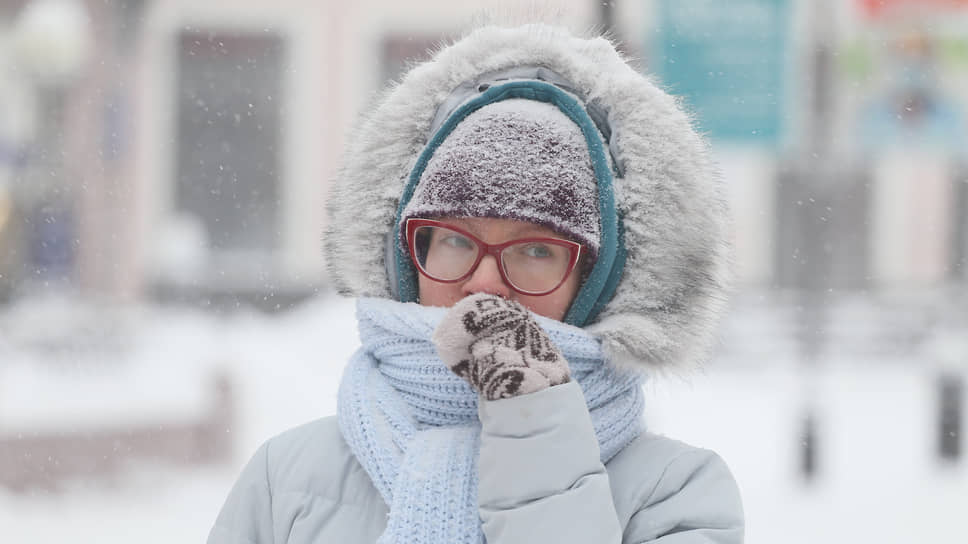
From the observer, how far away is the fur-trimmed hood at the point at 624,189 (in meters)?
1.45

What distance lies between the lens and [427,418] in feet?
4.74

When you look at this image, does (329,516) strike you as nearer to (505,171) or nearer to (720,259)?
(505,171)

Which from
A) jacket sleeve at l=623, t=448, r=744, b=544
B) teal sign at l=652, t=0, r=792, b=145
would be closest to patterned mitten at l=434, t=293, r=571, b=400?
jacket sleeve at l=623, t=448, r=744, b=544

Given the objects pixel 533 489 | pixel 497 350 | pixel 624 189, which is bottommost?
pixel 533 489

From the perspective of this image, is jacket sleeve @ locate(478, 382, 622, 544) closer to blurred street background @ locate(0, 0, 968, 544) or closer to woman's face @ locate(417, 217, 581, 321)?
woman's face @ locate(417, 217, 581, 321)

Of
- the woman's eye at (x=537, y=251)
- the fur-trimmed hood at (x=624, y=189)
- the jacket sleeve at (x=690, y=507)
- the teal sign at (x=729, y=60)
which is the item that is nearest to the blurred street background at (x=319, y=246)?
the teal sign at (x=729, y=60)

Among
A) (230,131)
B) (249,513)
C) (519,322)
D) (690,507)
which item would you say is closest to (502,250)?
(519,322)

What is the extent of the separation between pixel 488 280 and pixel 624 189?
255 millimetres

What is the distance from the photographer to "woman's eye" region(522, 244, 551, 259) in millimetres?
1406

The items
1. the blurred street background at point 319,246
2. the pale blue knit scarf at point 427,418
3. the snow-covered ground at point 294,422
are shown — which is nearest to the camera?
the pale blue knit scarf at point 427,418

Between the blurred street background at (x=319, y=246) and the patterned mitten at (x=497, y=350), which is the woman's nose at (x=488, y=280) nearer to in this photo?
the patterned mitten at (x=497, y=350)

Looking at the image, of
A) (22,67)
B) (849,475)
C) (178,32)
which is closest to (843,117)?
(849,475)

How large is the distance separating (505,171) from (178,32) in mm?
14437

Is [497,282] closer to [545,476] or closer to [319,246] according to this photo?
[545,476]
